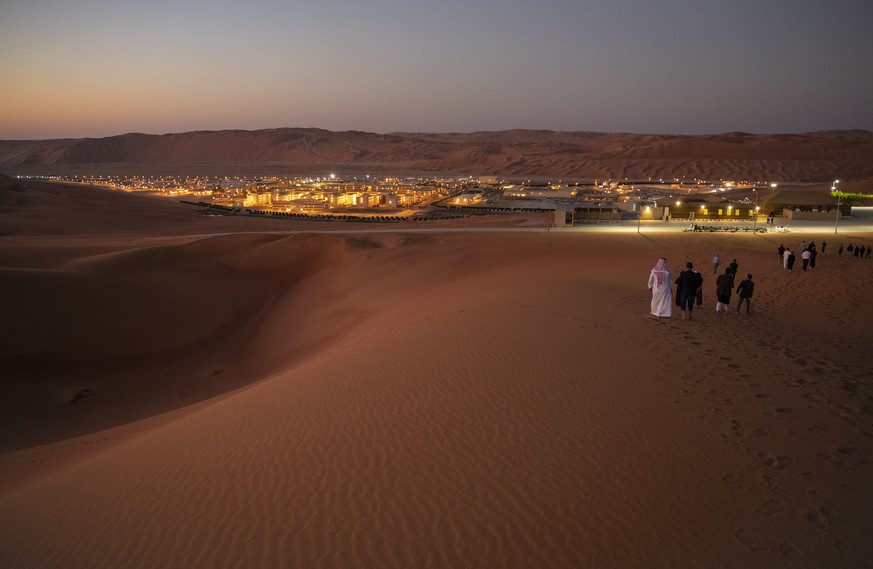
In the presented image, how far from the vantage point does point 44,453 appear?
9008 millimetres

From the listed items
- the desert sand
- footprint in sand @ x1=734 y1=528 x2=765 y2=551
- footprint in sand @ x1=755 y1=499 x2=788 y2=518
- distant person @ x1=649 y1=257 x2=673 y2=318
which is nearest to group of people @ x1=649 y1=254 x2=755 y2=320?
distant person @ x1=649 y1=257 x2=673 y2=318

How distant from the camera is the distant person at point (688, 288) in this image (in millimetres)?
11969

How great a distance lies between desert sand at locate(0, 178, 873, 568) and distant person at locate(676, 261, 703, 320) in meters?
0.31

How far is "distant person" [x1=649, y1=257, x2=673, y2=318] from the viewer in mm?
12164

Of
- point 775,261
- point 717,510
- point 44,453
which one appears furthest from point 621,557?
point 775,261

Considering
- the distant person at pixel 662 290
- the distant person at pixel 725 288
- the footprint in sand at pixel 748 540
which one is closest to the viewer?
the footprint in sand at pixel 748 540

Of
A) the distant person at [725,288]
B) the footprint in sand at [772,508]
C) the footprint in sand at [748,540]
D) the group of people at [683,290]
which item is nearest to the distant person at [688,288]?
the group of people at [683,290]

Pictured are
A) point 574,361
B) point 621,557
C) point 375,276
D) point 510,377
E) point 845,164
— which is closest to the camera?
point 621,557

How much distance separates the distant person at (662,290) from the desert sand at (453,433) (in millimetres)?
316

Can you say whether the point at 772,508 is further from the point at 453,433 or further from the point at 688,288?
the point at 688,288

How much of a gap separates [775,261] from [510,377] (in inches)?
706

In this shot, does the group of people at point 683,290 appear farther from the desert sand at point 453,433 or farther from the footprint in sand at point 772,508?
the footprint in sand at point 772,508

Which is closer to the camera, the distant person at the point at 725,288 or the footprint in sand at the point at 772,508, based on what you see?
the footprint in sand at the point at 772,508

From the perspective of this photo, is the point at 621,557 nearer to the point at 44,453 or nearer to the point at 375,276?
the point at 44,453
